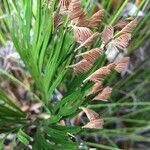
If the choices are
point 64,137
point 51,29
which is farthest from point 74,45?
point 64,137

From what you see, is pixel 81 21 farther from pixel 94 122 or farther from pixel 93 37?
pixel 94 122

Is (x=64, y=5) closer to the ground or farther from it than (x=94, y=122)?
farther from it

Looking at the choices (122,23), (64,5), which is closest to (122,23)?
(122,23)

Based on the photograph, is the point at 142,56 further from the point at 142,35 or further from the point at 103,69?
the point at 103,69

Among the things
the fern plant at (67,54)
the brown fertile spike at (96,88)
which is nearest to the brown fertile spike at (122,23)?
the fern plant at (67,54)

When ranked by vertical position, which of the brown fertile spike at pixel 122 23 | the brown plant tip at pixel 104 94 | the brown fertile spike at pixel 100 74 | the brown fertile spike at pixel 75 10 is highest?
the brown fertile spike at pixel 75 10

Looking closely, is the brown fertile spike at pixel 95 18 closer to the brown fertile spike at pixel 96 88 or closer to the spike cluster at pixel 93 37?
the spike cluster at pixel 93 37
